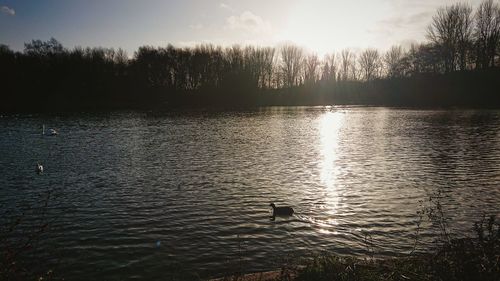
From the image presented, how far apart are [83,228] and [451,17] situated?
118671mm

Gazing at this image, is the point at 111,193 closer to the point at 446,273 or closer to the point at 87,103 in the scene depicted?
the point at 446,273

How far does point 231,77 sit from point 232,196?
11406 cm

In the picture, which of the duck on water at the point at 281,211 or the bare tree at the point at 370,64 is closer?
the duck on water at the point at 281,211

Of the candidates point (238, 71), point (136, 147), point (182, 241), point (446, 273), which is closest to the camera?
point (446, 273)

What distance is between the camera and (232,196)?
61.3 ft

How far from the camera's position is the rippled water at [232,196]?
39.8 feet

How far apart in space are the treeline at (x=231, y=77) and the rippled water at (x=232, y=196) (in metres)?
74.4

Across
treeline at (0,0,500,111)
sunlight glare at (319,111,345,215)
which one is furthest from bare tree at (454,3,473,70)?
sunlight glare at (319,111,345,215)

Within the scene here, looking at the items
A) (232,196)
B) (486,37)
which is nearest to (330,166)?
(232,196)

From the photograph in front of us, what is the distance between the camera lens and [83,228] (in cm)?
1430

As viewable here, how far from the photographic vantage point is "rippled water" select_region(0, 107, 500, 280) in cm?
1212

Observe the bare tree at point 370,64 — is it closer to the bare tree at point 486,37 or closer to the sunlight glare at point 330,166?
the bare tree at point 486,37

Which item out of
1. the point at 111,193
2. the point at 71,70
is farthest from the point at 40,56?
the point at 111,193

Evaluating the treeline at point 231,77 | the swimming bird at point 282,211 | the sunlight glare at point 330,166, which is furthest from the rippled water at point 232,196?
the treeline at point 231,77
